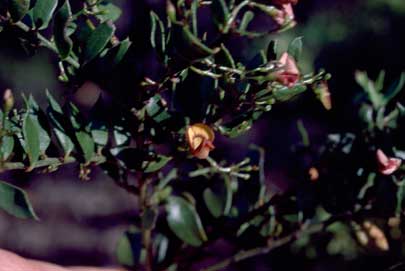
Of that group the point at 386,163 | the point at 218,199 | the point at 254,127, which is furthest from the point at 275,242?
the point at 254,127

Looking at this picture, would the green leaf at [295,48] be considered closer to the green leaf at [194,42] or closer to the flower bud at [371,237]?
the green leaf at [194,42]

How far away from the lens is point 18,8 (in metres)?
A: 0.68

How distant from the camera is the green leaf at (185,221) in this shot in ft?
3.03

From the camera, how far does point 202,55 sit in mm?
622

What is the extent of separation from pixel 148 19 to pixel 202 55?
0.49ft

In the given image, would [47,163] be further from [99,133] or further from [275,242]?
[275,242]

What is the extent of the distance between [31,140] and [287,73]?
224 millimetres

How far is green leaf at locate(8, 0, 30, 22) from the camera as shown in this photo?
0.68 meters

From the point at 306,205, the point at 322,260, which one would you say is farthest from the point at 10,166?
the point at 322,260

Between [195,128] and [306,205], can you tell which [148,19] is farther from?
[306,205]

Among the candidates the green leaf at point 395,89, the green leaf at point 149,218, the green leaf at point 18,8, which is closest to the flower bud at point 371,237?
the green leaf at point 395,89

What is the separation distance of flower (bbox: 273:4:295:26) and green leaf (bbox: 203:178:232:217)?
0.30m

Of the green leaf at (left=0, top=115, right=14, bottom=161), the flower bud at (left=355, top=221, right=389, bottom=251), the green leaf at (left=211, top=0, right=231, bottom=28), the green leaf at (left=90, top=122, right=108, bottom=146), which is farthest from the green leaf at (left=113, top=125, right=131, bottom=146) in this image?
the flower bud at (left=355, top=221, right=389, bottom=251)

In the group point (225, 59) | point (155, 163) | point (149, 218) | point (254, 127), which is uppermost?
point (225, 59)
